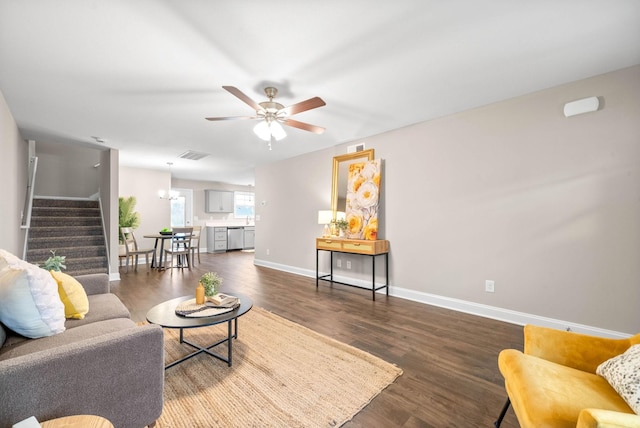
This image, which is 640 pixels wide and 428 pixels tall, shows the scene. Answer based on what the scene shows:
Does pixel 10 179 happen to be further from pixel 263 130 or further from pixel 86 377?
pixel 86 377

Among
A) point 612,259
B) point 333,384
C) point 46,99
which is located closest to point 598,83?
point 612,259

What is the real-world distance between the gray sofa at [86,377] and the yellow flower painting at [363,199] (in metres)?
3.25

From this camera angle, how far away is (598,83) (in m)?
2.53

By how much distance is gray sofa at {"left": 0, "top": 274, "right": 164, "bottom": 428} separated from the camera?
41.1 inches

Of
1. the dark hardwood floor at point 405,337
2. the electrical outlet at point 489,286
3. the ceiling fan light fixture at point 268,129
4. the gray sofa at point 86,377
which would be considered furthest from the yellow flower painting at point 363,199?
the gray sofa at point 86,377

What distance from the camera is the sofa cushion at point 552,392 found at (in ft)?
3.44

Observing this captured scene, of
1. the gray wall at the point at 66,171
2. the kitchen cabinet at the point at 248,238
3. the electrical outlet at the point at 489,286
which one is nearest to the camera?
the electrical outlet at the point at 489,286

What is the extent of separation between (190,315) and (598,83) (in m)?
4.14

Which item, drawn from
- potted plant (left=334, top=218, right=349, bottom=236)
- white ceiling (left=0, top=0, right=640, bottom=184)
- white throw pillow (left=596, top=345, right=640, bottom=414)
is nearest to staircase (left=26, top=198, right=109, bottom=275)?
white ceiling (left=0, top=0, right=640, bottom=184)

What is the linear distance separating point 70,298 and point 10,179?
8.61 ft

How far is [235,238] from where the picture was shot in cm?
928

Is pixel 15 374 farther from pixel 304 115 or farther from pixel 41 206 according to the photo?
pixel 41 206

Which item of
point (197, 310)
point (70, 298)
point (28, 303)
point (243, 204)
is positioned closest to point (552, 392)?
point (197, 310)

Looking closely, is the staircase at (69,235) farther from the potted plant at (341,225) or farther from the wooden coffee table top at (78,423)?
the wooden coffee table top at (78,423)
